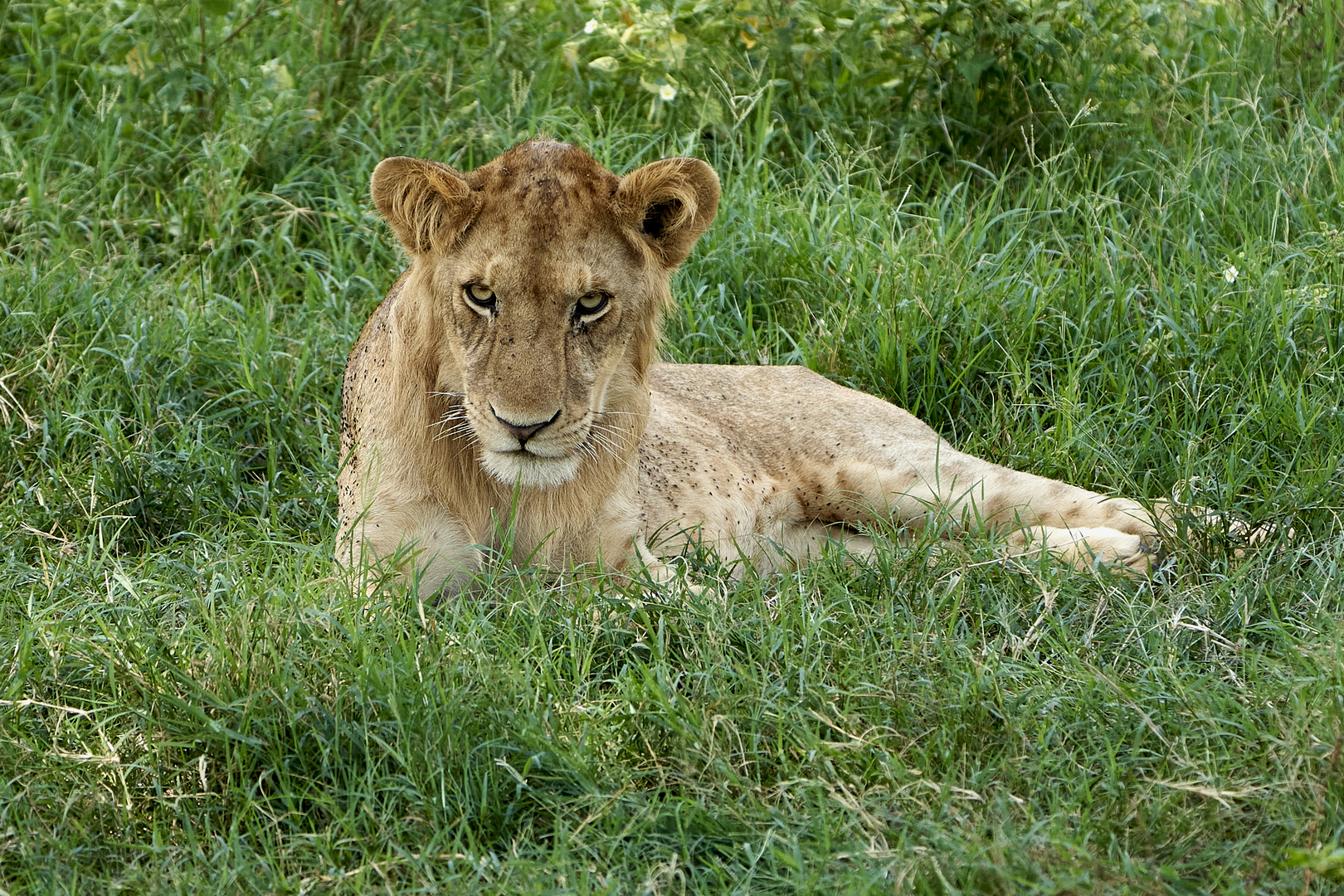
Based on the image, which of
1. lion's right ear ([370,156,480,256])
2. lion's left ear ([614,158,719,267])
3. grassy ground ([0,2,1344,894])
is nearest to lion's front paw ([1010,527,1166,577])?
grassy ground ([0,2,1344,894])

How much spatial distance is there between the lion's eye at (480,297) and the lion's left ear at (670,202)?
1.28 feet

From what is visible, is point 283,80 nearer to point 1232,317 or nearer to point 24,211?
point 24,211

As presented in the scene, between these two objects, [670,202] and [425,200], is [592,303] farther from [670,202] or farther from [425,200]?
[425,200]

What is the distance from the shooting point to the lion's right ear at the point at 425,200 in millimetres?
3564

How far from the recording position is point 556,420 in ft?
11.5

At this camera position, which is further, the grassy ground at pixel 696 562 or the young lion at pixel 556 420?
the young lion at pixel 556 420

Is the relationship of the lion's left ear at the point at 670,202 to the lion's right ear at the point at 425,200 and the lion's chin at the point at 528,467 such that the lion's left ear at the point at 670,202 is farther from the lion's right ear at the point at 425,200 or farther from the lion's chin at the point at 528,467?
the lion's chin at the point at 528,467

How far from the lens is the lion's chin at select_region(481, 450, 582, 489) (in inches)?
142

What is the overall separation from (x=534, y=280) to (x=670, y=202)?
46 cm

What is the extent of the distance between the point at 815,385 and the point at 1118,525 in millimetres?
1117

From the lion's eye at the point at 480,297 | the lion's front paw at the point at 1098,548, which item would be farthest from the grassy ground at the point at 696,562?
the lion's eye at the point at 480,297

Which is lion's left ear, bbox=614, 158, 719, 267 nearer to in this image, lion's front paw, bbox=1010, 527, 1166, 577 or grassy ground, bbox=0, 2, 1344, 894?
grassy ground, bbox=0, 2, 1344, 894

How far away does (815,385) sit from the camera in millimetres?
4918

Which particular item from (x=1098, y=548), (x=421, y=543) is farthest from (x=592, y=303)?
(x=1098, y=548)
